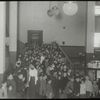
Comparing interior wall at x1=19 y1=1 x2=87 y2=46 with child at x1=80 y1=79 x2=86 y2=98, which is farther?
interior wall at x1=19 y1=1 x2=87 y2=46

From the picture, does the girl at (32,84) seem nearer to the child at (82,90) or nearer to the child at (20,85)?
the child at (20,85)

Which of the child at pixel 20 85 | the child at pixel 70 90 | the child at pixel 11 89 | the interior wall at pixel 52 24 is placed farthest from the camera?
the interior wall at pixel 52 24

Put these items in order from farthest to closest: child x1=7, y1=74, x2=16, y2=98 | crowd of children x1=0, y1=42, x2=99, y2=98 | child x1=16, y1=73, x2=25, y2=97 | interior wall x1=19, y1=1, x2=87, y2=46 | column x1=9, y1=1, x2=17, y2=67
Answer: interior wall x1=19, y1=1, x2=87, y2=46 < column x1=9, y1=1, x2=17, y2=67 < child x1=16, y1=73, x2=25, y2=97 < crowd of children x1=0, y1=42, x2=99, y2=98 < child x1=7, y1=74, x2=16, y2=98

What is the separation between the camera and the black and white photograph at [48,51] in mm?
8438

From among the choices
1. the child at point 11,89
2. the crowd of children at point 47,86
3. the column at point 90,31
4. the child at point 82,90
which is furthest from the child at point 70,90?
the column at point 90,31

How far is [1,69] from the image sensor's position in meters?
9.41

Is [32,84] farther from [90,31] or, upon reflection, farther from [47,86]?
[90,31]

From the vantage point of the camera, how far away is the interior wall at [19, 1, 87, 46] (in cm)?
1869

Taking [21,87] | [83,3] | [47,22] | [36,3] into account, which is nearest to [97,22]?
[83,3]

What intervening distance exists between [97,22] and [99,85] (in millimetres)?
8415

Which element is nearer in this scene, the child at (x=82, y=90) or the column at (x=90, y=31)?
the child at (x=82, y=90)

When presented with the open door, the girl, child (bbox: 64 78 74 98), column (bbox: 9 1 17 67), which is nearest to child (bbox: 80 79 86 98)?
child (bbox: 64 78 74 98)

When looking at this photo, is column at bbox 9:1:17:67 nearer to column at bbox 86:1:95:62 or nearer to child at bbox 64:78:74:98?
column at bbox 86:1:95:62

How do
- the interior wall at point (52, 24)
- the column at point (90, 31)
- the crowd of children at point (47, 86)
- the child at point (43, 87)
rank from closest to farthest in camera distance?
the crowd of children at point (47, 86) → the child at point (43, 87) → the column at point (90, 31) → the interior wall at point (52, 24)
